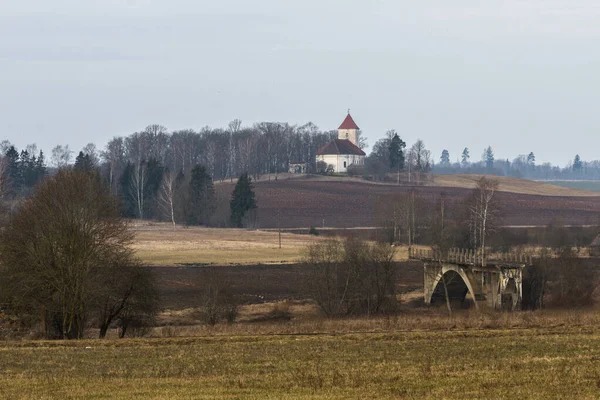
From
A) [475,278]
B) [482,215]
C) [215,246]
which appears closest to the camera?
[475,278]

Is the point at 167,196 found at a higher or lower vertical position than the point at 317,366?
higher

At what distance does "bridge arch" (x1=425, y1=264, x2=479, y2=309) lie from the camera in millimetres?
57641

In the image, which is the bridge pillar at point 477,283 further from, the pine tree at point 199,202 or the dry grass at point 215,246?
the pine tree at point 199,202

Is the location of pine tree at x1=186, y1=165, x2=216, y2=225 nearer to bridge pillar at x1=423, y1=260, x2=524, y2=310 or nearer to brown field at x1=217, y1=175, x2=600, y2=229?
brown field at x1=217, y1=175, x2=600, y2=229

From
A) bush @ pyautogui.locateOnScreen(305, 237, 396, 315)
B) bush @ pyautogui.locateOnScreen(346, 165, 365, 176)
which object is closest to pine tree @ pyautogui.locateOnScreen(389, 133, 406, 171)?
bush @ pyautogui.locateOnScreen(346, 165, 365, 176)

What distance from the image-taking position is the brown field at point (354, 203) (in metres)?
130

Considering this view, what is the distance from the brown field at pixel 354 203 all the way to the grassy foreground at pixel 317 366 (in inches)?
3495

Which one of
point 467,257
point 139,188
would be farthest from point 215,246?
point 139,188

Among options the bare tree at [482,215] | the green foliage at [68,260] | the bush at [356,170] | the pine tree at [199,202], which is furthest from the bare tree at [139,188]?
the green foliage at [68,260]

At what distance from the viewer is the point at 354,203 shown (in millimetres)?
143875

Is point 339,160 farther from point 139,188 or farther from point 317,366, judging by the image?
point 317,366

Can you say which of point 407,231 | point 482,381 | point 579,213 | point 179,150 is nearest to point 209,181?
point 407,231

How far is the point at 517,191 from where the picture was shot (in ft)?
581

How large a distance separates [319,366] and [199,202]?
106 metres
